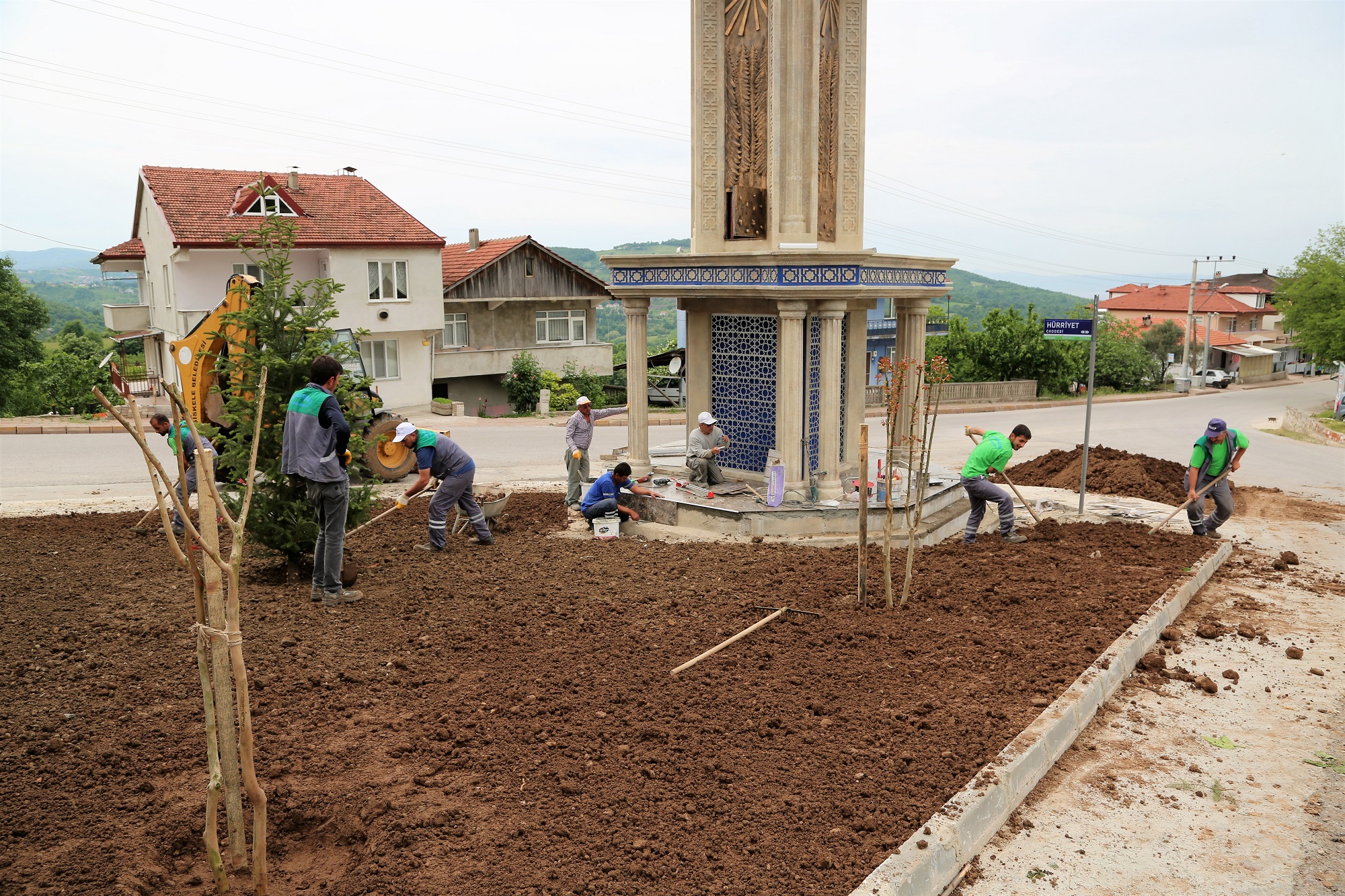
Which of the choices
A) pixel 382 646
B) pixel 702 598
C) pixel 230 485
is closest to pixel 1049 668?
pixel 702 598

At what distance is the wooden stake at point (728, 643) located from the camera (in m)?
6.39

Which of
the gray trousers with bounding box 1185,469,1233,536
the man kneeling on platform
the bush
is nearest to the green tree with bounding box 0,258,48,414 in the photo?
the bush

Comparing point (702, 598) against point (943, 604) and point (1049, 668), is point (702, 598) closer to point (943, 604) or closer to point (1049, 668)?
point (943, 604)

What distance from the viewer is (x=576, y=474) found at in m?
11.5

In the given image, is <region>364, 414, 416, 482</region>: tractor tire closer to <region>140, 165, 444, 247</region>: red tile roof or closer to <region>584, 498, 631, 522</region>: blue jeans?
<region>584, 498, 631, 522</region>: blue jeans

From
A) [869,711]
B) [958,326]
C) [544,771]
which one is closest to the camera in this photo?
[544,771]

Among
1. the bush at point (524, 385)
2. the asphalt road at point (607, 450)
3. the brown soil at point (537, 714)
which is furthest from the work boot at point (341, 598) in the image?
the bush at point (524, 385)

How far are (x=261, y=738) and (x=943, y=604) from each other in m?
5.23

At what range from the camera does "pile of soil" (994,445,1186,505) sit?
13898 mm

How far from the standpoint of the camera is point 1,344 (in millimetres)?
31391

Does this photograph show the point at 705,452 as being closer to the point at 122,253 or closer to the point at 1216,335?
the point at 122,253

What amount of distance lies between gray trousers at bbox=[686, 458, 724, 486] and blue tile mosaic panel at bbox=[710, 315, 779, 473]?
2.05ft

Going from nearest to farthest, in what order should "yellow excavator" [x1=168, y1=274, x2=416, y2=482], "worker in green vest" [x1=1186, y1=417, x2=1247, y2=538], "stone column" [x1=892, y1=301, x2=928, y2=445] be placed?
1. "worker in green vest" [x1=1186, y1=417, x2=1247, y2=538]
2. "yellow excavator" [x1=168, y1=274, x2=416, y2=482]
3. "stone column" [x1=892, y1=301, x2=928, y2=445]

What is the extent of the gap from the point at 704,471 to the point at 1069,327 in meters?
4.68
